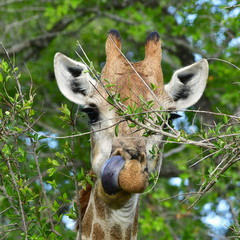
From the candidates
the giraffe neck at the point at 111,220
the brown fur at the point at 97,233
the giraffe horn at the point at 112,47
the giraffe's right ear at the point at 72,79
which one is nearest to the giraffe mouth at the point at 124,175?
the giraffe neck at the point at 111,220

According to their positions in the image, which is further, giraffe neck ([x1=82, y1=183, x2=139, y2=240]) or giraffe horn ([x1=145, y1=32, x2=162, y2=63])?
giraffe horn ([x1=145, y1=32, x2=162, y2=63])

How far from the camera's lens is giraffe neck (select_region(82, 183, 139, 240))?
5.43 m

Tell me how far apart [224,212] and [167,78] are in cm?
211

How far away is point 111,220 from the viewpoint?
5.46m

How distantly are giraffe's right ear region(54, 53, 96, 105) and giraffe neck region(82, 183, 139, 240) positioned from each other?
34.9 inches

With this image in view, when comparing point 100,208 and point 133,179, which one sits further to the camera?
point 100,208

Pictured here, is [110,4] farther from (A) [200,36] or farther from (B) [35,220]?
(B) [35,220]

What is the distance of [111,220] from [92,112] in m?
0.98

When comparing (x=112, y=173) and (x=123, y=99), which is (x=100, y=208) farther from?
(x=123, y=99)

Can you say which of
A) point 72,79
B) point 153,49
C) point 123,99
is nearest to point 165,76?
point 153,49

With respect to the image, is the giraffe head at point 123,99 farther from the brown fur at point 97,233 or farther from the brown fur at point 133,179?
the brown fur at point 97,233

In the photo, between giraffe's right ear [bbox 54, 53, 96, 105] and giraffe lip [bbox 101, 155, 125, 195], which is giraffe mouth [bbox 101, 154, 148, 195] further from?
giraffe's right ear [bbox 54, 53, 96, 105]

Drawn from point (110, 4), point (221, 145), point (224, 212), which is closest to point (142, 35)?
point (110, 4)

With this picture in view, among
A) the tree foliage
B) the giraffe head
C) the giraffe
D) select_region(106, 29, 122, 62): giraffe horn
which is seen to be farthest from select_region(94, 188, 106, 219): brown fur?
select_region(106, 29, 122, 62): giraffe horn
